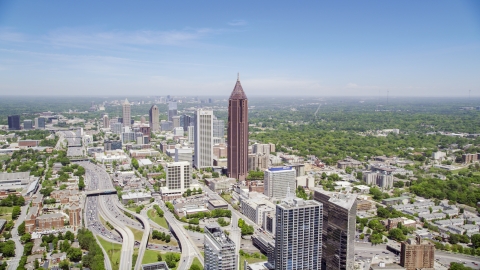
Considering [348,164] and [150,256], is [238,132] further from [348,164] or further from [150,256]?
[150,256]

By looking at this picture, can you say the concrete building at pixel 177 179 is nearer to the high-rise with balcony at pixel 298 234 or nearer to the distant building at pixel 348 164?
the high-rise with balcony at pixel 298 234

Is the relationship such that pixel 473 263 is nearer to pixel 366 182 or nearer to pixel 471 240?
pixel 471 240

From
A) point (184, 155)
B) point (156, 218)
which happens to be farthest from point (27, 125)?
point (156, 218)

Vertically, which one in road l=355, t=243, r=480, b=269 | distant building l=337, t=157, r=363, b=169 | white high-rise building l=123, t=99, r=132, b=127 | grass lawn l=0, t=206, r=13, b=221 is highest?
white high-rise building l=123, t=99, r=132, b=127

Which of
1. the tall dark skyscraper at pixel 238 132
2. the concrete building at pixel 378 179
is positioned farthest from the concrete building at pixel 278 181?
the concrete building at pixel 378 179

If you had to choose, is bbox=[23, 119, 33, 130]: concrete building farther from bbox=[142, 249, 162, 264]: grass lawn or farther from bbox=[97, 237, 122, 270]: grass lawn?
bbox=[142, 249, 162, 264]: grass lawn

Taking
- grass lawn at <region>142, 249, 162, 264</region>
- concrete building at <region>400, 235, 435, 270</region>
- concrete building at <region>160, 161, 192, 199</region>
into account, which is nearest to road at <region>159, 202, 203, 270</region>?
grass lawn at <region>142, 249, 162, 264</region>

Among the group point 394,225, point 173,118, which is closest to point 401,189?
point 394,225
